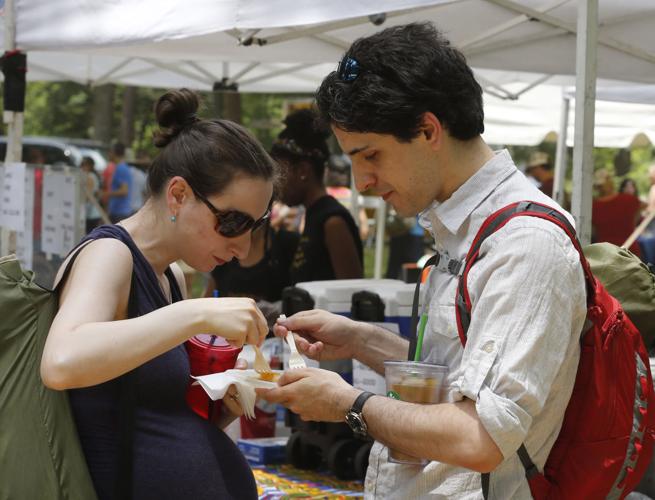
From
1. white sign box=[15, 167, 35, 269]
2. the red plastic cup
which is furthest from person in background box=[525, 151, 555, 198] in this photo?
the red plastic cup

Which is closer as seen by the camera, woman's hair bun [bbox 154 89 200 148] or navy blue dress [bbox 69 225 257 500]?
navy blue dress [bbox 69 225 257 500]

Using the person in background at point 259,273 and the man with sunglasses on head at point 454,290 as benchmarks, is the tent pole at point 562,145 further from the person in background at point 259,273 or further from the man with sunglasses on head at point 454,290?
the man with sunglasses on head at point 454,290

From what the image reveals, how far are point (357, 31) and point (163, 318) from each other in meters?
4.18

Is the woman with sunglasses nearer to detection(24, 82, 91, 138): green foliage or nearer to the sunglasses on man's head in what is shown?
the sunglasses on man's head

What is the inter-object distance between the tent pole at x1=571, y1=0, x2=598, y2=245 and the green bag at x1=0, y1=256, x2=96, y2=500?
2155mm

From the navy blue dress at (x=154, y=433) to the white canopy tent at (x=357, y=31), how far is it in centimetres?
104

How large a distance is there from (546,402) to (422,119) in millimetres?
589

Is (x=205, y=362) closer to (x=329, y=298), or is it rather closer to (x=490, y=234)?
(x=490, y=234)

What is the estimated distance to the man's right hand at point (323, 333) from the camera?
2443 millimetres

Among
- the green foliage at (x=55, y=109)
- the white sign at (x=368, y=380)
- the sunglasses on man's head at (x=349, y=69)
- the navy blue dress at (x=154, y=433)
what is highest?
the green foliage at (x=55, y=109)

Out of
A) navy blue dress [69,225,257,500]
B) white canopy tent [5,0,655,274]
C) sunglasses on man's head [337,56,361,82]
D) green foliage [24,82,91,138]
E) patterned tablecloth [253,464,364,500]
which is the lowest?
patterned tablecloth [253,464,364,500]

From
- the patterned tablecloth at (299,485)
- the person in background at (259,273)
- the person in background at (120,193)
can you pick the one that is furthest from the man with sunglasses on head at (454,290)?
the person in background at (120,193)

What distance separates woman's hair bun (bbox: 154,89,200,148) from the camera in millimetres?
2469

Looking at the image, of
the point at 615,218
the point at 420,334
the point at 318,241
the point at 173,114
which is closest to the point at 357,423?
the point at 420,334
